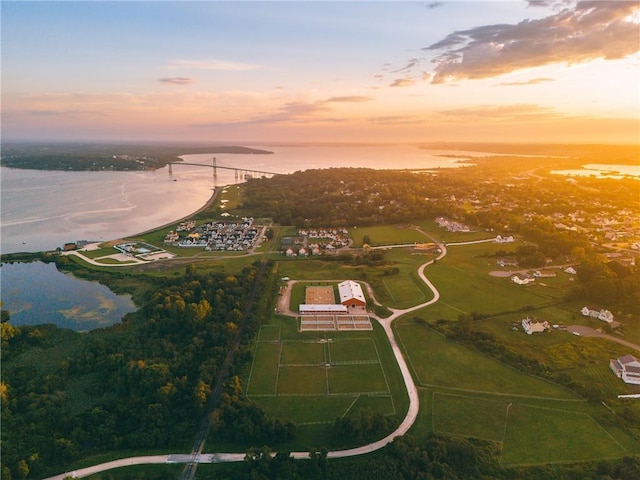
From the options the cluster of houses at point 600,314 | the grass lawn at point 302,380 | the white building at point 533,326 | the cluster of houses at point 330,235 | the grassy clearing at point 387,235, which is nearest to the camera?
the grass lawn at point 302,380

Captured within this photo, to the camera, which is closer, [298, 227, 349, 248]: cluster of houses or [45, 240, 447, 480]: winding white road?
[45, 240, 447, 480]: winding white road

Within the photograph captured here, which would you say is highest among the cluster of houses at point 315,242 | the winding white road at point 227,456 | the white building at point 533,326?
the cluster of houses at point 315,242

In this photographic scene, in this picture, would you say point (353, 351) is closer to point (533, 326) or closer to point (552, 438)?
point (552, 438)

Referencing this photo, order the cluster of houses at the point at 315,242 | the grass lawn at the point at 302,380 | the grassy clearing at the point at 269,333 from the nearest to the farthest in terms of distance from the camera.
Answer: the grass lawn at the point at 302,380
the grassy clearing at the point at 269,333
the cluster of houses at the point at 315,242

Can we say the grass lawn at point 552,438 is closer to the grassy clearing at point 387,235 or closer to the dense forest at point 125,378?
the dense forest at point 125,378

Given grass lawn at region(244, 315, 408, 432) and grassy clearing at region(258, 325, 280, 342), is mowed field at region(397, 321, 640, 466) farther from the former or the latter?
grassy clearing at region(258, 325, 280, 342)

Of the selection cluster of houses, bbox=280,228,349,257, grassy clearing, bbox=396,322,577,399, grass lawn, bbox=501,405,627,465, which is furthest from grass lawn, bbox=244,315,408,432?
cluster of houses, bbox=280,228,349,257

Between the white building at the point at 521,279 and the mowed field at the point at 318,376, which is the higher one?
the white building at the point at 521,279

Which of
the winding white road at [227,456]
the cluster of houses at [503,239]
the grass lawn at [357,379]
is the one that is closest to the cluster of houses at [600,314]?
the winding white road at [227,456]
